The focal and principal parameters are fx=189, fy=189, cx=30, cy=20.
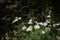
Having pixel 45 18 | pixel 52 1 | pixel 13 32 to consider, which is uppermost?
pixel 52 1

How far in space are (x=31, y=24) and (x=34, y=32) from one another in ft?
0.65

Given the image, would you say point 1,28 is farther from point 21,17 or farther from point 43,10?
point 43,10

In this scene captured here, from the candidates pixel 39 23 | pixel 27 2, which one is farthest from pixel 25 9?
pixel 39 23

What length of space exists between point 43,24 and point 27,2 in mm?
535

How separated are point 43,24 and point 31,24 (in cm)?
23

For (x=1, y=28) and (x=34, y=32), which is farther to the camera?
(x=1, y=28)

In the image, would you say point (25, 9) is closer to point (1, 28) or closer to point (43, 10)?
point (43, 10)

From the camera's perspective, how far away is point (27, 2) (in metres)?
3.62

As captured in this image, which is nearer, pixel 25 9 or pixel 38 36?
pixel 38 36

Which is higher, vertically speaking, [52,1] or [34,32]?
[52,1]

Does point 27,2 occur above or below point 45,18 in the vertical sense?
above

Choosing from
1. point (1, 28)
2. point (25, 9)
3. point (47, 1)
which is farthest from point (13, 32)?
point (47, 1)

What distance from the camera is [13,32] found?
11.9ft

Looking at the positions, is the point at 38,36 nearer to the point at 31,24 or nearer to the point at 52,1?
the point at 31,24
